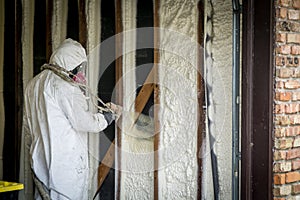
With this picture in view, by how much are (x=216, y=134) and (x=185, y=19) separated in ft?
2.55

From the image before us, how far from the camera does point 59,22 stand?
13.2 feet

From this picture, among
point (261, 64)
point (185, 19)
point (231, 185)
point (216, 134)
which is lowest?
point (231, 185)

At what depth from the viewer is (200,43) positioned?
3.60 m

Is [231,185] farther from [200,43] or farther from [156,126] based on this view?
[200,43]

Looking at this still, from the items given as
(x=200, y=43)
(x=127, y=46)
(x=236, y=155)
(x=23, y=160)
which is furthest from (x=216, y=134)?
(x=23, y=160)

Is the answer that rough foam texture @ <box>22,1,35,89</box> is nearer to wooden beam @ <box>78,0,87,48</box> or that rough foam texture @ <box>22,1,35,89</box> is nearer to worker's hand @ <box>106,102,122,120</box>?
wooden beam @ <box>78,0,87,48</box>

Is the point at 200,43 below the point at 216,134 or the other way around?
the other way around

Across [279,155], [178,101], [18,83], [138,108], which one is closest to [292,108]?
[279,155]

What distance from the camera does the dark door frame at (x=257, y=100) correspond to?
3.15 metres

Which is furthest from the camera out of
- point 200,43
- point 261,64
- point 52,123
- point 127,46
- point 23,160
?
point 23,160

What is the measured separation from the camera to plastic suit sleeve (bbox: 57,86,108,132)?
3385 mm

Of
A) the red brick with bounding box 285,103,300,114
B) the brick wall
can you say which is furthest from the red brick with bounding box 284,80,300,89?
the red brick with bounding box 285,103,300,114

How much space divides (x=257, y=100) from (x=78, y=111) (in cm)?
108

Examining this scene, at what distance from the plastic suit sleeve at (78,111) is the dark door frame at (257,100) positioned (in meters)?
0.92
